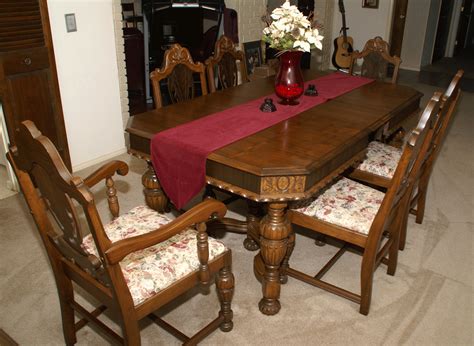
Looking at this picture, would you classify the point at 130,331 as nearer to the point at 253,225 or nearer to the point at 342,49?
the point at 253,225

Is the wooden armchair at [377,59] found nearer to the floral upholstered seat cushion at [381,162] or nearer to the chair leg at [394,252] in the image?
the floral upholstered seat cushion at [381,162]

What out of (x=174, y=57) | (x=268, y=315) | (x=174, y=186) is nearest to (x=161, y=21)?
(x=174, y=57)

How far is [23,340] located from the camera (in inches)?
82.7

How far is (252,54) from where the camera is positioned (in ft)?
16.8

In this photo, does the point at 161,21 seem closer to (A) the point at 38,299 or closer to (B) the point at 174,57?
(B) the point at 174,57

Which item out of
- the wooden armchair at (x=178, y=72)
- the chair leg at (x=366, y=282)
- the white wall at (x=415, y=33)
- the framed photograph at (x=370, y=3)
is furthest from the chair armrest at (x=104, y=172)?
the white wall at (x=415, y=33)

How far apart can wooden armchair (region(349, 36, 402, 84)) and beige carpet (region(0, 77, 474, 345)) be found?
1151mm

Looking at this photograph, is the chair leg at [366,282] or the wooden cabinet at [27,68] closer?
the chair leg at [366,282]

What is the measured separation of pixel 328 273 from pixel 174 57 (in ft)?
5.16

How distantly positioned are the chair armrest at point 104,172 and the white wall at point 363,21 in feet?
19.4

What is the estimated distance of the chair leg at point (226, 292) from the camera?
194 centimetres

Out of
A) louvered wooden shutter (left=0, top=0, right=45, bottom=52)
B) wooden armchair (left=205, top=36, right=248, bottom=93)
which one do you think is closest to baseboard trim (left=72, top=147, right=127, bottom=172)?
louvered wooden shutter (left=0, top=0, right=45, bottom=52)

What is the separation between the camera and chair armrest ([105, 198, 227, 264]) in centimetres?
142

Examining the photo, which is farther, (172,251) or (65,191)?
(172,251)
